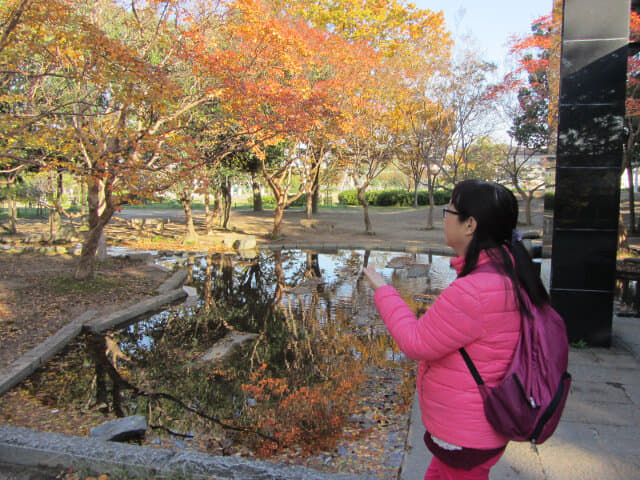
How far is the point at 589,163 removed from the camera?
4.79m

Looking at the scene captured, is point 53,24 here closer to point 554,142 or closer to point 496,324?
point 554,142

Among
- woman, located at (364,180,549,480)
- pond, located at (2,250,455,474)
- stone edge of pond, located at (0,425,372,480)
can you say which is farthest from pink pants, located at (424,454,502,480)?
pond, located at (2,250,455,474)

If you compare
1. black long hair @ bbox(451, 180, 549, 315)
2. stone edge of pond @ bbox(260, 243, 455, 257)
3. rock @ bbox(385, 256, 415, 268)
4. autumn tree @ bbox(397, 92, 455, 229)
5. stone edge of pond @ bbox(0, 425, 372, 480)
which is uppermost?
autumn tree @ bbox(397, 92, 455, 229)

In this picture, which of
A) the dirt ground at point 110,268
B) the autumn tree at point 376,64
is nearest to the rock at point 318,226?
the dirt ground at point 110,268

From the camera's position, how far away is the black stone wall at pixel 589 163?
15.4 ft

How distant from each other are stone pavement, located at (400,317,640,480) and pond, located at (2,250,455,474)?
0.88 meters

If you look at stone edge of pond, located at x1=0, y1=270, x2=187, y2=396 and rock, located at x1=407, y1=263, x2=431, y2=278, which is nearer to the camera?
stone edge of pond, located at x1=0, y1=270, x2=187, y2=396

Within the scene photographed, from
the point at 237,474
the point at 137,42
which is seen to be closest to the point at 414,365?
the point at 237,474

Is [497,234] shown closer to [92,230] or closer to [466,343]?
[466,343]

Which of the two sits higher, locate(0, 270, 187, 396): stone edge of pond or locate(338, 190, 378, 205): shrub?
locate(338, 190, 378, 205): shrub

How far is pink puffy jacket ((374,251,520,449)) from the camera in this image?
1.44 m

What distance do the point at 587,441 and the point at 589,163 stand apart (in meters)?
2.93

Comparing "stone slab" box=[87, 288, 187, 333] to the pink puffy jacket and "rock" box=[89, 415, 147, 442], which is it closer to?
"rock" box=[89, 415, 147, 442]

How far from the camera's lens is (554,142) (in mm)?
5402
